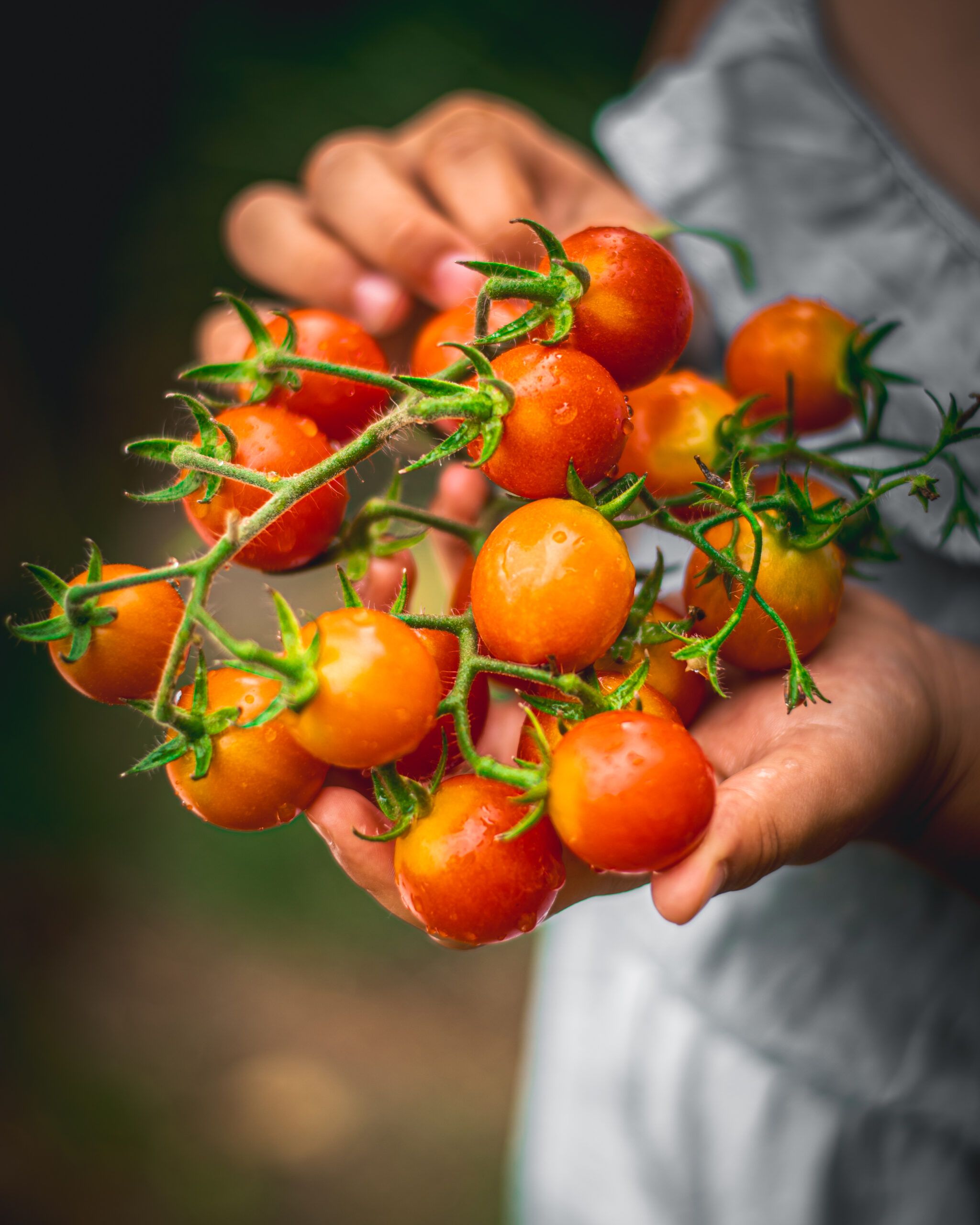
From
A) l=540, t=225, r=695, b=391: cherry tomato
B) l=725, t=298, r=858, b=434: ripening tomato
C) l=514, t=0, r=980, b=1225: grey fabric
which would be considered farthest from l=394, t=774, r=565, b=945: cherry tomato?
l=514, t=0, r=980, b=1225: grey fabric

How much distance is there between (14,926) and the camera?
7.16ft

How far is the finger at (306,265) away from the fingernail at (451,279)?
0.33ft

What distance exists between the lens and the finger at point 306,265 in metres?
1.20

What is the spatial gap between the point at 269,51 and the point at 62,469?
1235mm

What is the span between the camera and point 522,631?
59cm

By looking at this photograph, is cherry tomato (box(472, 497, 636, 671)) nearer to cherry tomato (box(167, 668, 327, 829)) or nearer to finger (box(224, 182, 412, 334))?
cherry tomato (box(167, 668, 327, 829))

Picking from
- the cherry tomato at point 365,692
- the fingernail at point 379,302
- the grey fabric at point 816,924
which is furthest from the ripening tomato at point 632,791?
the fingernail at point 379,302

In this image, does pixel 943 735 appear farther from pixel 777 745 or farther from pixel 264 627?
pixel 264 627

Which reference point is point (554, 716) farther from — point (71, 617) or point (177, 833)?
point (177, 833)

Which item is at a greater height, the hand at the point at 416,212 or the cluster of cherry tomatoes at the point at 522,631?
the hand at the point at 416,212

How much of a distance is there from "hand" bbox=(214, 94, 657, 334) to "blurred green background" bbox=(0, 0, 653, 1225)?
1030mm

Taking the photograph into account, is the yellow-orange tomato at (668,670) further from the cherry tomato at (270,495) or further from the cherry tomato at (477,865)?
the cherry tomato at (270,495)

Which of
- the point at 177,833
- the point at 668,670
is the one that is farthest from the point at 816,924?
the point at 177,833

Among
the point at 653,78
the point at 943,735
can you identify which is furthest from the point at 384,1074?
the point at 653,78
